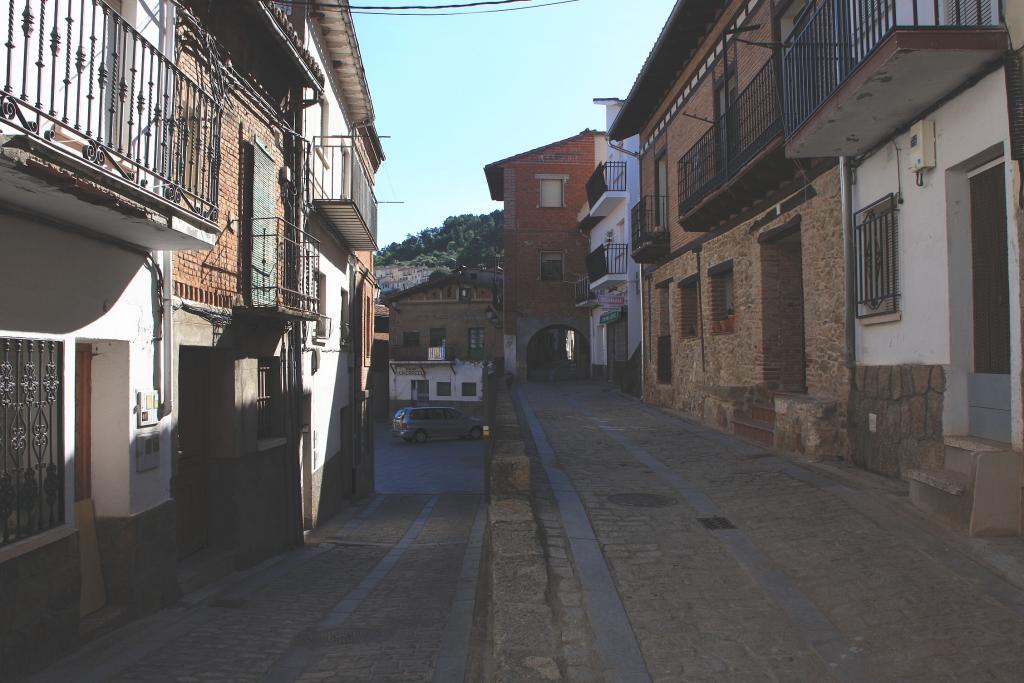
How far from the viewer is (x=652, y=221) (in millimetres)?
16844

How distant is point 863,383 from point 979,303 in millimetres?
1920

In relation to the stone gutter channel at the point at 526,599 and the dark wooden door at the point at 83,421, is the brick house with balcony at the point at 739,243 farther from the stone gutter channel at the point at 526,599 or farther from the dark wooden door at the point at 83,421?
the dark wooden door at the point at 83,421

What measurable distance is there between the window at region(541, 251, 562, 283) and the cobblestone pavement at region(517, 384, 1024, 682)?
1006 inches

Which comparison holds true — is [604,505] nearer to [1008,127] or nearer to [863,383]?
[863,383]

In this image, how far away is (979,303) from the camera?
579cm

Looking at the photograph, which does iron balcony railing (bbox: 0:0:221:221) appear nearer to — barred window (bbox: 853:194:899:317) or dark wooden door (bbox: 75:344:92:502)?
dark wooden door (bbox: 75:344:92:502)

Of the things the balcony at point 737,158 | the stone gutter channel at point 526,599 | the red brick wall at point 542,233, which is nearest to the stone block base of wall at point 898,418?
the stone gutter channel at point 526,599

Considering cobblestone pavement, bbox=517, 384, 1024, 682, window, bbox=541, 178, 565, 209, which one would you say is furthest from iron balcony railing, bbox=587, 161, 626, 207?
cobblestone pavement, bbox=517, 384, 1024, 682

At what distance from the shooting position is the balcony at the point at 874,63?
17.1ft

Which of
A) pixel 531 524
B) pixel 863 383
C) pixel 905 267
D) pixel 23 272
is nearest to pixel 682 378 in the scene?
pixel 863 383

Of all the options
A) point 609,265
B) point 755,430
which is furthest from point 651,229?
point 755,430

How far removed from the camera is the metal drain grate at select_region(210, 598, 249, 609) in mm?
6761

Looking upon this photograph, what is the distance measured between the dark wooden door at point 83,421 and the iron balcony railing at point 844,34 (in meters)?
6.86

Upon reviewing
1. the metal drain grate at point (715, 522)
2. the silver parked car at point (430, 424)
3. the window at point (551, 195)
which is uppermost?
the window at point (551, 195)
